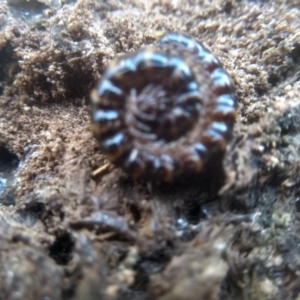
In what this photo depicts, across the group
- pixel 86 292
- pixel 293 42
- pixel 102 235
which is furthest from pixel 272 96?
pixel 86 292

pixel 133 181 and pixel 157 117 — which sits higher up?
pixel 157 117

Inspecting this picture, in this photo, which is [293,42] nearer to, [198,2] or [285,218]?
[198,2]

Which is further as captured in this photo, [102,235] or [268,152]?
[268,152]

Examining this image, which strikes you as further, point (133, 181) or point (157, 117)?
point (133, 181)
